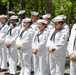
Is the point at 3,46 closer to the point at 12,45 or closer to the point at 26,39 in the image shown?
the point at 12,45

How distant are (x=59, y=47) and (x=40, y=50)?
30.4 inches

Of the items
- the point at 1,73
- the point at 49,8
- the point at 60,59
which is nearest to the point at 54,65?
the point at 60,59

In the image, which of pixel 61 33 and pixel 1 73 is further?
pixel 1 73

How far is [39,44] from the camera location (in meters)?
8.58

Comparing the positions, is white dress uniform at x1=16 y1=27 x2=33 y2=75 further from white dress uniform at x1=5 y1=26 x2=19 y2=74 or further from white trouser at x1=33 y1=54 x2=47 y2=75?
white dress uniform at x1=5 y1=26 x2=19 y2=74

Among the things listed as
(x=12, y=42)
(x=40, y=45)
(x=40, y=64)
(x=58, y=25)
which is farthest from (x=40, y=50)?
(x=12, y=42)

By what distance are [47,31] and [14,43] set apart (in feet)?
5.28

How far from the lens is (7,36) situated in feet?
32.2

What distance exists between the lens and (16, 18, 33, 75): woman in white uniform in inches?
354

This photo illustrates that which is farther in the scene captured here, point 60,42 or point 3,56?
point 3,56

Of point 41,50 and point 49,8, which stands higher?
point 49,8

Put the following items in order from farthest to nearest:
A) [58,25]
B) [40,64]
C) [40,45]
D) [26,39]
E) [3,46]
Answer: [3,46] < [26,39] < [40,64] < [40,45] < [58,25]

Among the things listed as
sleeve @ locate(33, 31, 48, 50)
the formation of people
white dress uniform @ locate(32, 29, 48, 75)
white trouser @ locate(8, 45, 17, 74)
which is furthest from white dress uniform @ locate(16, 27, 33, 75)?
white trouser @ locate(8, 45, 17, 74)

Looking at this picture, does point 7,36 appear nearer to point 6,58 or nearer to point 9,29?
point 9,29
